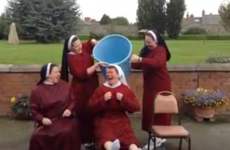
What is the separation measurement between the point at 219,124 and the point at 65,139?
12.0ft

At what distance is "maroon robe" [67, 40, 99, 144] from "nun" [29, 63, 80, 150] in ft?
0.97

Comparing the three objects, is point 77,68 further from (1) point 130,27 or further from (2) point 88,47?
(1) point 130,27

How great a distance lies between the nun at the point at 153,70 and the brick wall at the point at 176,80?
2.27m

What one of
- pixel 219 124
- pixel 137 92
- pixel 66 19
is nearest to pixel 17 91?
pixel 137 92

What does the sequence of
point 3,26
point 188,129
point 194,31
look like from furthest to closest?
point 194,31 → point 3,26 → point 188,129

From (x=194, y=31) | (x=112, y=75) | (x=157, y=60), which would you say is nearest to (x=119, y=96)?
(x=112, y=75)

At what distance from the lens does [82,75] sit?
5375 millimetres

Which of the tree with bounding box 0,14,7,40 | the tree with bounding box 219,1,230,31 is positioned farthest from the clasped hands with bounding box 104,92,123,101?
the tree with bounding box 219,1,230,31

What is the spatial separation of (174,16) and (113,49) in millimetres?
32626

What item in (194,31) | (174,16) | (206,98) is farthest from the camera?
(194,31)

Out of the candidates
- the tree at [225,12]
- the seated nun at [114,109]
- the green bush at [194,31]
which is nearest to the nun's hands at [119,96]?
the seated nun at [114,109]

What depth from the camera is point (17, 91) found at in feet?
26.3

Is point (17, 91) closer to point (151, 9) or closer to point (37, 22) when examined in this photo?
point (37, 22)

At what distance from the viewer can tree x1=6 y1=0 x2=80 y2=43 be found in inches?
1001
